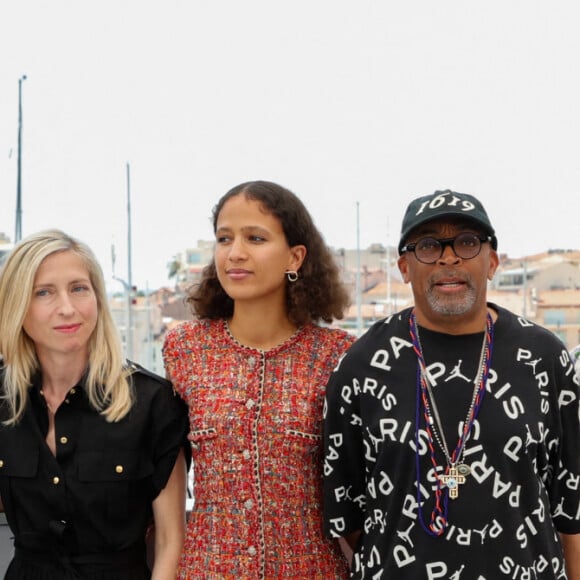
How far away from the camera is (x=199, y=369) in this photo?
1.97 m

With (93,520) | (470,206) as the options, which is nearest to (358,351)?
(470,206)

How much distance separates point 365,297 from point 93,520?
75.4 ft

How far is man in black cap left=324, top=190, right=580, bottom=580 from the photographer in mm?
1595

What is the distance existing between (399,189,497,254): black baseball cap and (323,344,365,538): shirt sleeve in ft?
1.08

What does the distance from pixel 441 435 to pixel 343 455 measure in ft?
0.88

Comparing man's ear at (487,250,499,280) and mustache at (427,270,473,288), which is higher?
man's ear at (487,250,499,280)

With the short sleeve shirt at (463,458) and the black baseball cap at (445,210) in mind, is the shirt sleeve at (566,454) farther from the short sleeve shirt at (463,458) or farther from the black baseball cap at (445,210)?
the black baseball cap at (445,210)

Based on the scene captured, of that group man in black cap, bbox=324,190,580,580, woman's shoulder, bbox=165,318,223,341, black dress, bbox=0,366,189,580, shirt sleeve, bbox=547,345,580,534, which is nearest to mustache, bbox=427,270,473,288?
man in black cap, bbox=324,190,580,580

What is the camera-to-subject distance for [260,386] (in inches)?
75.9

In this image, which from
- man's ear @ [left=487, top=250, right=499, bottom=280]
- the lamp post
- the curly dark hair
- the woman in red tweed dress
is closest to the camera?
man's ear @ [left=487, top=250, right=499, bottom=280]

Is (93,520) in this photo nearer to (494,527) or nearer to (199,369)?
(199,369)

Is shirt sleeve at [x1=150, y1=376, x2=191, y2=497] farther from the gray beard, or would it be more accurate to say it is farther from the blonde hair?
the gray beard

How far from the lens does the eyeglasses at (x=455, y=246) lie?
1.68 meters

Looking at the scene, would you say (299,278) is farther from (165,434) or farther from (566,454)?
(566,454)
